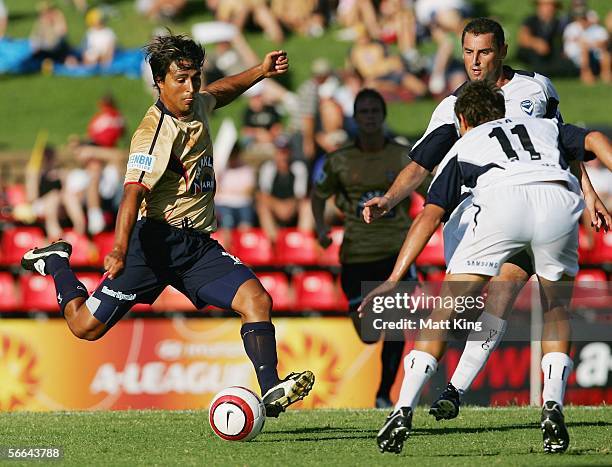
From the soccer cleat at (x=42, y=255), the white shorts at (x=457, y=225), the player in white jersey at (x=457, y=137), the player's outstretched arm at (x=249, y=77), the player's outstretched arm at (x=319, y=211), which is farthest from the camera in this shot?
the player's outstretched arm at (x=319, y=211)

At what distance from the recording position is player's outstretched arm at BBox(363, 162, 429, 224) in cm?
726

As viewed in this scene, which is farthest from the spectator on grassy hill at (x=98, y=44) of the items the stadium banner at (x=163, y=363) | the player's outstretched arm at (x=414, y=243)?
the player's outstretched arm at (x=414, y=243)

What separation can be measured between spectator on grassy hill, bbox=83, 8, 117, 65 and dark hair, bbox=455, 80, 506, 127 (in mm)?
17269

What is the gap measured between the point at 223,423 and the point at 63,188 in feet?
35.4

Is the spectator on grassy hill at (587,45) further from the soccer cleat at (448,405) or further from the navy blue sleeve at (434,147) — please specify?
the soccer cleat at (448,405)

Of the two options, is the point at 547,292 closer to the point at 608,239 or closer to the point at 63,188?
the point at 608,239

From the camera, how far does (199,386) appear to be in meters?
12.3

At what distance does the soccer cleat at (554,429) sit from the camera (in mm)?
6645

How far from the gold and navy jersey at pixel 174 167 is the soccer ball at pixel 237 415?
1161mm

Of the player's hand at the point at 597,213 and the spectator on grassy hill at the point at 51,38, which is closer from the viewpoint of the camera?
the player's hand at the point at 597,213

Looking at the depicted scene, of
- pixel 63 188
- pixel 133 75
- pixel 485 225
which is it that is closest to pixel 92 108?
pixel 133 75

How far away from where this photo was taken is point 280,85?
2230 cm

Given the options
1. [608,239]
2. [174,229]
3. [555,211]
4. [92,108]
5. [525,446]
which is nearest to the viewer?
[555,211]

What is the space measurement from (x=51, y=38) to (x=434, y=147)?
17.9 m
